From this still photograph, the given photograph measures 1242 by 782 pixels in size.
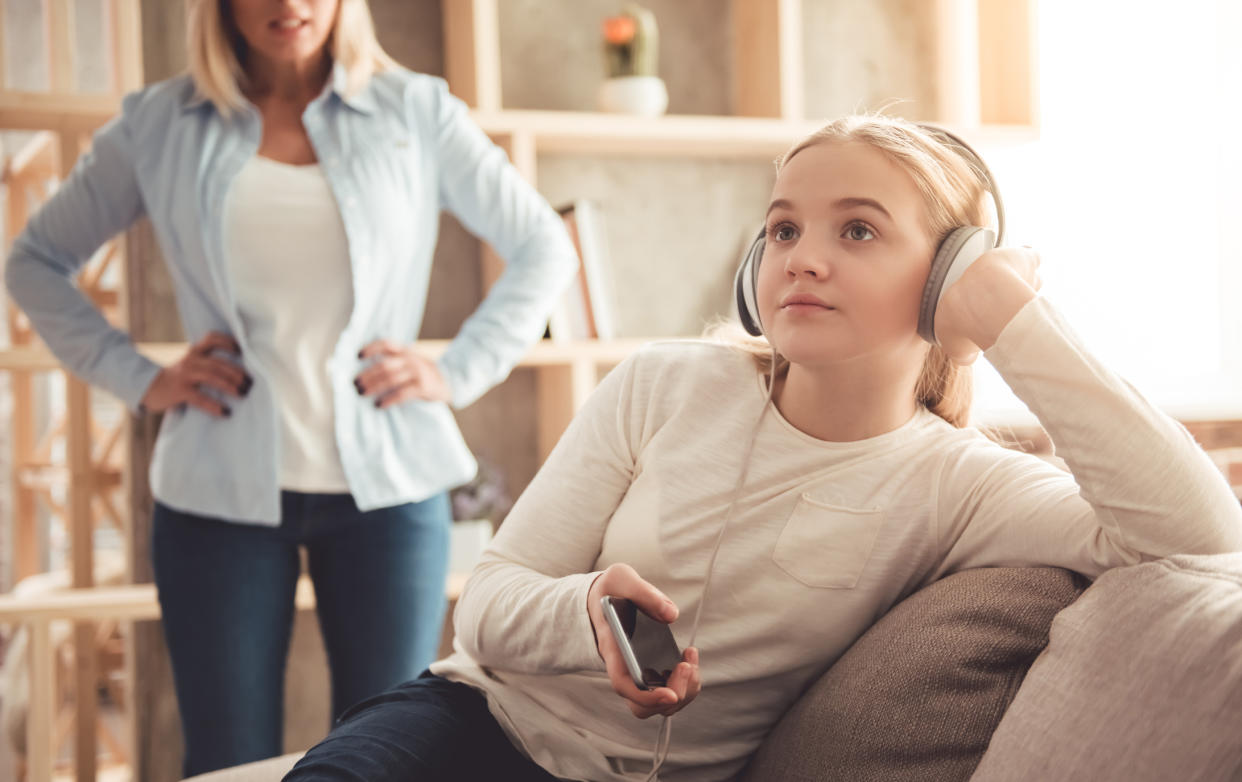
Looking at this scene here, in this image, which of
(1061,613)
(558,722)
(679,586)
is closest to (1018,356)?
(1061,613)

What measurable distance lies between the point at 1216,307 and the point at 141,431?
2.56 m

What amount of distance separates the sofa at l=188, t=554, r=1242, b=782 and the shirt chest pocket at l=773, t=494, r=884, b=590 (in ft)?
0.20

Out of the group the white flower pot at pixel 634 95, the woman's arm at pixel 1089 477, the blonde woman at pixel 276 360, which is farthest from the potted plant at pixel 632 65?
the woman's arm at pixel 1089 477

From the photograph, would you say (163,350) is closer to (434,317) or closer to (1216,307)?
(434,317)

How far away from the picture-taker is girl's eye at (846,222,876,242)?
1.04m

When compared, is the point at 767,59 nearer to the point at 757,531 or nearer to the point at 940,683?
the point at 757,531

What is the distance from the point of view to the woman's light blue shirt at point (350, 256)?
1.56m

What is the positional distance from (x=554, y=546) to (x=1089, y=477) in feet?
1.72

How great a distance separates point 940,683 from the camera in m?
0.92

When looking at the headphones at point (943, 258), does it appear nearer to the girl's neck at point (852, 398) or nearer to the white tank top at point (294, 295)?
the girl's neck at point (852, 398)

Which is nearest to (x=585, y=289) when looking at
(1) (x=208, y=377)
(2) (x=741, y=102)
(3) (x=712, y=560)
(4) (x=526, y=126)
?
(4) (x=526, y=126)

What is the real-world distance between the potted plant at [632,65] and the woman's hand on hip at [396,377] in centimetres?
85

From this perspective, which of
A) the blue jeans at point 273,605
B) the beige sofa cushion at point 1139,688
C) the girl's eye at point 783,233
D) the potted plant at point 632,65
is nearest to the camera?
the beige sofa cushion at point 1139,688

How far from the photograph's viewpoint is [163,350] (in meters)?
1.96
